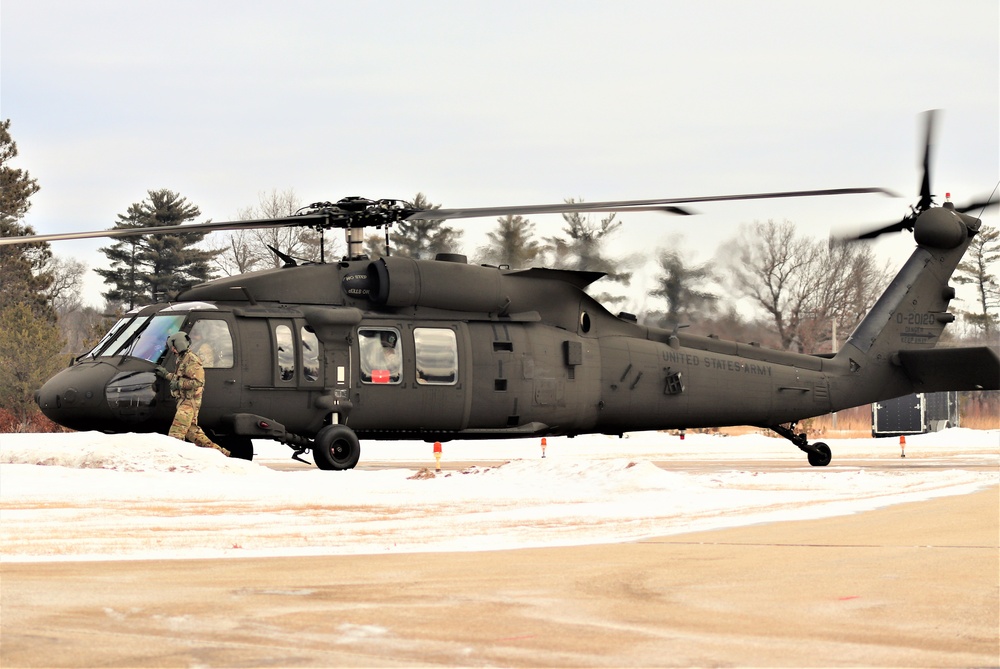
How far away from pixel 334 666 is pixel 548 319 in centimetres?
1511

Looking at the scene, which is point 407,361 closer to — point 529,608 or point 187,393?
point 187,393

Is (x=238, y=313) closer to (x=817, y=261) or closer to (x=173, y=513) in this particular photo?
(x=173, y=513)

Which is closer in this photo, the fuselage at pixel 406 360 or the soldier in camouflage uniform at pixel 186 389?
the soldier in camouflage uniform at pixel 186 389

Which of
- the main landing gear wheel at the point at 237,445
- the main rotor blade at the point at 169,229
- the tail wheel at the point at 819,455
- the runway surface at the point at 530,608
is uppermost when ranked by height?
the main rotor blade at the point at 169,229

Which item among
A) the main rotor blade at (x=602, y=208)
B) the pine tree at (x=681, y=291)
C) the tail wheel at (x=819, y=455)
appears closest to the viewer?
the main rotor blade at (x=602, y=208)

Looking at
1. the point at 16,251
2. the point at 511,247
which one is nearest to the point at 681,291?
the point at 511,247

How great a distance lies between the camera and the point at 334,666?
16.8 feet

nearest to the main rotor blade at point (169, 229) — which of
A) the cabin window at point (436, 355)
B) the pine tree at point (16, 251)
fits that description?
the cabin window at point (436, 355)

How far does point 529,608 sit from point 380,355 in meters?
12.2

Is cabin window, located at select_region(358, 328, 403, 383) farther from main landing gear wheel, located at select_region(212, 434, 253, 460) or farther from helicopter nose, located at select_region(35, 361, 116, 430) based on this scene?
helicopter nose, located at select_region(35, 361, 116, 430)

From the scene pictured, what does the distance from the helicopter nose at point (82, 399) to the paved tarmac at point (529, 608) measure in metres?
8.99

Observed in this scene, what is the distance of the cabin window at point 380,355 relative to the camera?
60.2ft

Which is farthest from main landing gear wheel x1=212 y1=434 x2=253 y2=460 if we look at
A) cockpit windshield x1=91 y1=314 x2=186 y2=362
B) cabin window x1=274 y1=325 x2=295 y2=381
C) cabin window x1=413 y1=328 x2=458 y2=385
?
cabin window x1=413 y1=328 x2=458 y2=385

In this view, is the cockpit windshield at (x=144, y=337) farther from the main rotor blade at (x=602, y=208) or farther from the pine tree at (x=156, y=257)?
the pine tree at (x=156, y=257)
